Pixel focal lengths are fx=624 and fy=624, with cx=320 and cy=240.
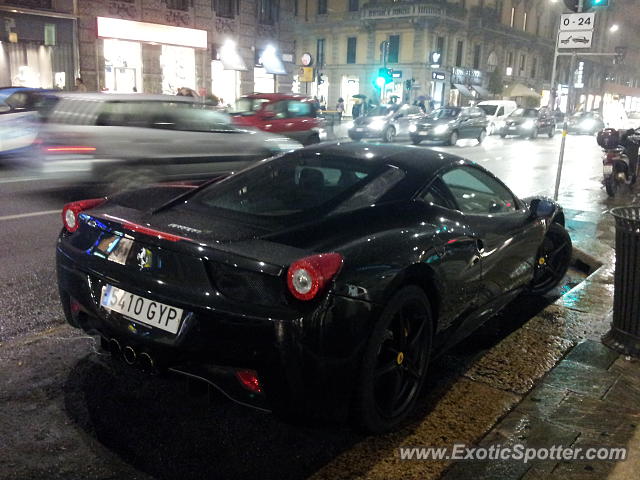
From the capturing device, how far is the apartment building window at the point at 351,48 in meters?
53.2

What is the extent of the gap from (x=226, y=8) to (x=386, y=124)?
1132 cm

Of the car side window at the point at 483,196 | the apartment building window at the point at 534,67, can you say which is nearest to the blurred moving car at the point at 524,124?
the car side window at the point at 483,196

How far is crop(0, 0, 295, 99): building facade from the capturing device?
81.4ft

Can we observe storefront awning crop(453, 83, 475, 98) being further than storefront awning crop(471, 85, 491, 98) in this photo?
No

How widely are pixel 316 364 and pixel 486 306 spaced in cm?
176

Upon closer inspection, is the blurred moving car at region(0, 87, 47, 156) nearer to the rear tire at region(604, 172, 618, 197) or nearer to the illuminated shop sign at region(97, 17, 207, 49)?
the rear tire at region(604, 172, 618, 197)

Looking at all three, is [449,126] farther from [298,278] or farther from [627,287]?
[298,278]

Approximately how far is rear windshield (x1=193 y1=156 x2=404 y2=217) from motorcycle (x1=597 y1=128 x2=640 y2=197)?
31.0 feet

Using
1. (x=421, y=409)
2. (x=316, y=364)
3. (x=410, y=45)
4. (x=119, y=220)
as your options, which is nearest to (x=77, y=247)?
(x=119, y=220)

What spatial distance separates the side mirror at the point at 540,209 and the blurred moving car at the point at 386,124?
774 inches

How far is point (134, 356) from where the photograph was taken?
9.40 feet

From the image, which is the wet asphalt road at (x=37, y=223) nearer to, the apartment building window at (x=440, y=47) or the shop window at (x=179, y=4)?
the shop window at (x=179, y=4)

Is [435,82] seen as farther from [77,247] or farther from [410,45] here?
[77,247]

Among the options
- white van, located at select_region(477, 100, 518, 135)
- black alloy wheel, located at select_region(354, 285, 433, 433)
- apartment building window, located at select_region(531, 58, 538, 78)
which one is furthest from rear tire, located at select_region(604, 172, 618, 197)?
apartment building window, located at select_region(531, 58, 538, 78)
